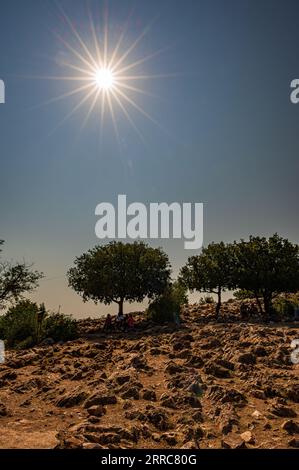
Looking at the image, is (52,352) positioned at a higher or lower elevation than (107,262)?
lower

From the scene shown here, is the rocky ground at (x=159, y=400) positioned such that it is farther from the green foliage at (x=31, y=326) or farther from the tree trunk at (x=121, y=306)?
the tree trunk at (x=121, y=306)

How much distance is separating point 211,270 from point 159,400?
108 feet

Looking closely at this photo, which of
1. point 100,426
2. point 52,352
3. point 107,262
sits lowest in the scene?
point 52,352

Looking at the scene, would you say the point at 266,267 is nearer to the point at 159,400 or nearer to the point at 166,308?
the point at 166,308

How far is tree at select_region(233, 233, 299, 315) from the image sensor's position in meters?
38.9

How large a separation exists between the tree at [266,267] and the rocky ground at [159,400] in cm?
2271

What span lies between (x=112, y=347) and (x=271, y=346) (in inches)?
355

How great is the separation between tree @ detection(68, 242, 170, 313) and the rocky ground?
22.9m

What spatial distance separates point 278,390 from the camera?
1020 centimetres

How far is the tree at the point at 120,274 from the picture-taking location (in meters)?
40.2

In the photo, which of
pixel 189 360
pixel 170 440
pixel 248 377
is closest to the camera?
pixel 170 440

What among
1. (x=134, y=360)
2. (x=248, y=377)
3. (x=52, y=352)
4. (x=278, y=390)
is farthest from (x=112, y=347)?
(x=278, y=390)
